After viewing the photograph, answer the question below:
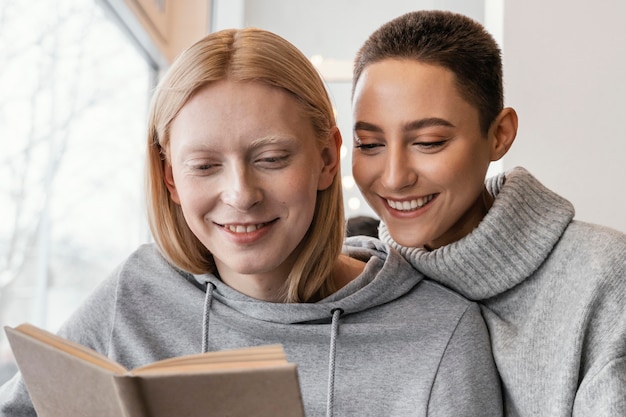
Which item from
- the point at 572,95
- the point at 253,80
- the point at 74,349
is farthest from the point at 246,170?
the point at 572,95

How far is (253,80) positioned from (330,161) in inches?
7.6

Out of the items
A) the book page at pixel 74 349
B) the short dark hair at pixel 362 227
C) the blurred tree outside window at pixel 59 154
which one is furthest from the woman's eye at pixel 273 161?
the short dark hair at pixel 362 227

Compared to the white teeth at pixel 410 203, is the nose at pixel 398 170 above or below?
above

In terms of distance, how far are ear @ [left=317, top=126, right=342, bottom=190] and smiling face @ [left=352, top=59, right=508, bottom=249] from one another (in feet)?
0.17

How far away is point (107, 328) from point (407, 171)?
0.58 meters

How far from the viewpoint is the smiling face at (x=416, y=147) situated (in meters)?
1.28

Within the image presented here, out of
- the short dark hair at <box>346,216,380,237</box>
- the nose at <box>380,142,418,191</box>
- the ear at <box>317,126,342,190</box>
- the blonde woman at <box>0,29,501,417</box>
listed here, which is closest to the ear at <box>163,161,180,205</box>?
the blonde woman at <box>0,29,501,417</box>

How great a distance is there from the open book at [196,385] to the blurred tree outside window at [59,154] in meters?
1.15

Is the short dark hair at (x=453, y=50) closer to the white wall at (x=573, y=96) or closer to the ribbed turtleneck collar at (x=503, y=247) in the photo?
the ribbed turtleneck collar at (x=503, y=247)

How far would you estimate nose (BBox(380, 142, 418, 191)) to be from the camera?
127cm

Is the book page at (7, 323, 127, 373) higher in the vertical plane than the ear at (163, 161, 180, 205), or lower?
lower

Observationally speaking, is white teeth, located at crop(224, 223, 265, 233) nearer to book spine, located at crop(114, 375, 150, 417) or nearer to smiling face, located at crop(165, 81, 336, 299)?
smiling face, located at crop(165, 81, 336, 299)

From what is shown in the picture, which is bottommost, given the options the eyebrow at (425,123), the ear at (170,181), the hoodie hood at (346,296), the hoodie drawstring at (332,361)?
the hoodie drawstring at (332,361)

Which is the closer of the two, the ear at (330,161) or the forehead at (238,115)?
the forehead at (238,115)
